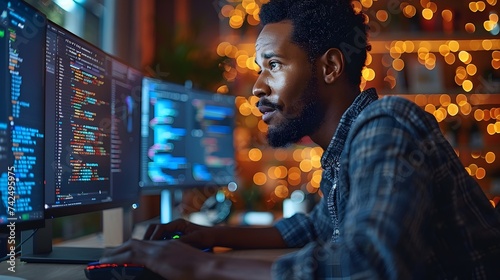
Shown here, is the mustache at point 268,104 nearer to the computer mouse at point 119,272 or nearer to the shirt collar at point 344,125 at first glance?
the shirt collar at point 344,125

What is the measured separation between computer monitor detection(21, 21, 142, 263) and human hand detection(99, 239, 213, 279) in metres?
0.31

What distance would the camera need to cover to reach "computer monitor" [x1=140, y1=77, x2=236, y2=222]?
6.64 feet

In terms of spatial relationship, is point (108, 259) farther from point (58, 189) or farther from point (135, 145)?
point (135, 145)

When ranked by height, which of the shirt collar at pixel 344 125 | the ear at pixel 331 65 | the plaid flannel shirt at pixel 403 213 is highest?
the ear at pixel 331 65

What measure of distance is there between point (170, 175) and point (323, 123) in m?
0.96

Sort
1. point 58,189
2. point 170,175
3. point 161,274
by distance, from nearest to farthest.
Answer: point 161,274
point 58,189
point 170,175

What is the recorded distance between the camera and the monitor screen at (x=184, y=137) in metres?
2.02

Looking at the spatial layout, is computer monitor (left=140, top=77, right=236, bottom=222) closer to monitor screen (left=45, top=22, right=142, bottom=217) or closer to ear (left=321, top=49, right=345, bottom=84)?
monitor screen (left=45, top=22, right=142, bottom=217)

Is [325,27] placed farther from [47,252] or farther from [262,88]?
[47,252]

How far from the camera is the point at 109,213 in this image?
1686 mm

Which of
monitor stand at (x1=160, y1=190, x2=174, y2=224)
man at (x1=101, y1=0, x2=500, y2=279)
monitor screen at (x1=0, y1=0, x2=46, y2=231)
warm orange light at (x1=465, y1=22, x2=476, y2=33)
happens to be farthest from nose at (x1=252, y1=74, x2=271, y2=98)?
warm orange light at (x1=465, y1=22, x2=476, y2=33)

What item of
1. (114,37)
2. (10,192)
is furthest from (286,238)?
(114,37)

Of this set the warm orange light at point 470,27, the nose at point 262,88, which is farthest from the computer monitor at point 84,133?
the warm orange light at point 470,27

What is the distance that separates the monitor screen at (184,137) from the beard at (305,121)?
2.49ft
